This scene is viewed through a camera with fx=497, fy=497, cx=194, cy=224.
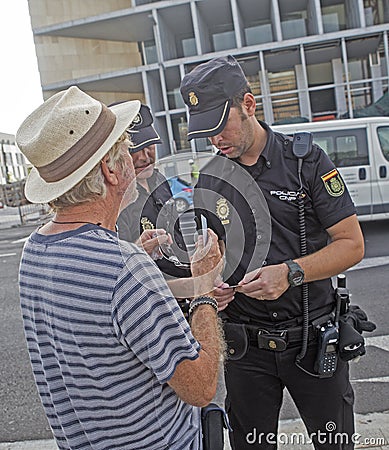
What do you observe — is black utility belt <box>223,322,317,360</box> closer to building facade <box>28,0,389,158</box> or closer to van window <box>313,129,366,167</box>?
van window <box>313,129,366,167</box>

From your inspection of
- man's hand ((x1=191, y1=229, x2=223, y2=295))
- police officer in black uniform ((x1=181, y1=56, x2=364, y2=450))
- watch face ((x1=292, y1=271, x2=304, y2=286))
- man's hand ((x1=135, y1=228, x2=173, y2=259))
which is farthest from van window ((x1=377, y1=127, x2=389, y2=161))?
man's hand ((x1=191, y1=229, x2=223, y2=295))

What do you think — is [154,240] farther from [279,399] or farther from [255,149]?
[279,399]

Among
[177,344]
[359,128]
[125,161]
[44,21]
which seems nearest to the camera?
[177,344]

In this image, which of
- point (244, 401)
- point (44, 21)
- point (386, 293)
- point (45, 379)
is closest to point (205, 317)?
point (45, 379)

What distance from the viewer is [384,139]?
882 cm

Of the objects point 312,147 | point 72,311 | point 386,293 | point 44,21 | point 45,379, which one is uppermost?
point 44,21

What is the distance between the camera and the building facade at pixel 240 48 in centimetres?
2102

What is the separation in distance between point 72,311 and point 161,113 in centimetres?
2205

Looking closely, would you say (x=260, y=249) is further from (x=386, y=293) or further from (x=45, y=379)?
(x=386, y=293)

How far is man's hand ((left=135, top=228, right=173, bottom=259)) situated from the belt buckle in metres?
0.62

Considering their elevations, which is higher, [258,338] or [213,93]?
[213,93]

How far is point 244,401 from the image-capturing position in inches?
90.4

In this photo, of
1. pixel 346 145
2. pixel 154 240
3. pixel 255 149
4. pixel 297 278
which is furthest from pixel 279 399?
pixel 346 145

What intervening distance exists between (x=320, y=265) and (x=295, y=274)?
5.1 inches
